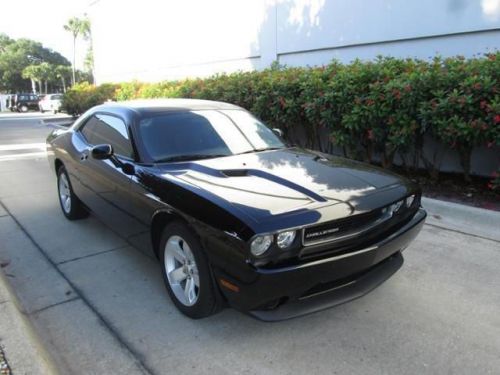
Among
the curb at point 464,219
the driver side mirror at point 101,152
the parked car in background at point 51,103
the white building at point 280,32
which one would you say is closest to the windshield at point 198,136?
the driver side mirror at point 101,152

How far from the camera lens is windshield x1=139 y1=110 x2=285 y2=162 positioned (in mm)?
3727

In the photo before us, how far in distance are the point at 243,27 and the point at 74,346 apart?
10.4 metres

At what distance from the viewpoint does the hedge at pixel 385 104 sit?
17.0ft

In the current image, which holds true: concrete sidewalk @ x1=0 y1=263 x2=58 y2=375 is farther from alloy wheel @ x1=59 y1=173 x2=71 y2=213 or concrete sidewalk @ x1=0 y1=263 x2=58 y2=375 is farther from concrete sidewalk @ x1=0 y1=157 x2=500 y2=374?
alloy wheel @ x1=59 y1=173 x2=71 y2=213

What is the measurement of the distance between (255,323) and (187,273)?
596mm

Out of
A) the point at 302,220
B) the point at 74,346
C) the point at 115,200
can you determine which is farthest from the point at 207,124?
the point at 74,346

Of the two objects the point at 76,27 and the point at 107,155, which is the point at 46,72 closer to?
the point at 76,27

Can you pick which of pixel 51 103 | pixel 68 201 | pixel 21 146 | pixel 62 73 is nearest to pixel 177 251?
pixel 68 201

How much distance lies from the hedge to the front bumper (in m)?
2.99

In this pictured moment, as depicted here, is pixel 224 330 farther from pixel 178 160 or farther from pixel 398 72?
pixel 398 72

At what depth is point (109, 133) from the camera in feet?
14.3

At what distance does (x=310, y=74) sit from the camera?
7180 mm

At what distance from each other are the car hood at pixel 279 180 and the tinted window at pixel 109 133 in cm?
67

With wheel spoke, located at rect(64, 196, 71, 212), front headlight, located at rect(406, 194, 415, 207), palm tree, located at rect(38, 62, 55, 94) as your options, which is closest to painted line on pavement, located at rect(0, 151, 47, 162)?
wheel spoke, located at rect(64, 196, 71, 212)
